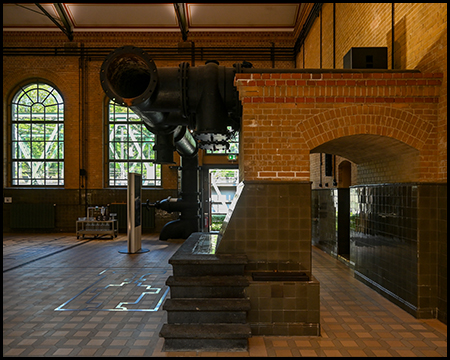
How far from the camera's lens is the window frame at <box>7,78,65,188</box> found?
1333 cm

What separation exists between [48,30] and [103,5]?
2802 millimetres

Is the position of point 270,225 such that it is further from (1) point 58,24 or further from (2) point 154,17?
(1) point 58,24

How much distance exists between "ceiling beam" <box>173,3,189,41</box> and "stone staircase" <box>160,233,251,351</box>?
9925 millimetres

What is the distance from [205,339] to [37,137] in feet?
41.5

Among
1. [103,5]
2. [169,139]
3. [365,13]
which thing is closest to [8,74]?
[103,5]

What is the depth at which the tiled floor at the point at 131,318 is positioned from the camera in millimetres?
3527

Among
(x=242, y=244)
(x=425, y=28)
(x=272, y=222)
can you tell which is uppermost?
(x=425, y=28)

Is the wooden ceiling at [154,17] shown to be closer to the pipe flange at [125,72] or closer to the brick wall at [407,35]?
the brick wall at [407,35]

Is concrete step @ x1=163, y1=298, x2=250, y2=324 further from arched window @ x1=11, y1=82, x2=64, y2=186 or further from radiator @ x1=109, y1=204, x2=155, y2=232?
arched window @ x1=11, y1=82, x2=64, y2=186

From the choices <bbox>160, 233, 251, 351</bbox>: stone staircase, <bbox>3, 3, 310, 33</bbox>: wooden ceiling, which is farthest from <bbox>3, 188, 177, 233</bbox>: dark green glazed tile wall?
<bbox>160, 233, 251, 351</bbox>: stone staircase

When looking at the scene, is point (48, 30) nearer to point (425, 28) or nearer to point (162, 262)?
point (162, 262)

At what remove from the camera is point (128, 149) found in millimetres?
13484

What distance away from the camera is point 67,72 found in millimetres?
13094

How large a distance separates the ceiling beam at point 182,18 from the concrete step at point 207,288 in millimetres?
10303
